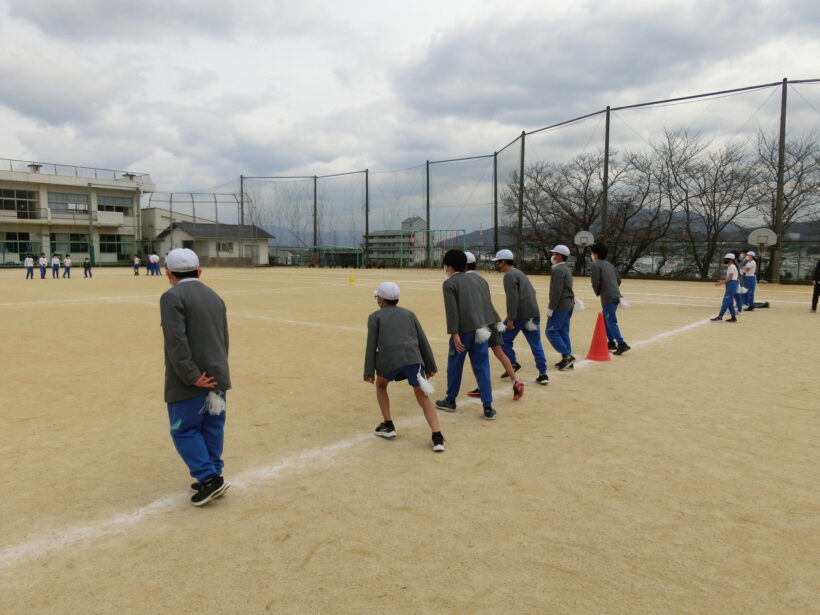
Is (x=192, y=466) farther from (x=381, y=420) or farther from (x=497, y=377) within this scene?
(x=497, y=377)

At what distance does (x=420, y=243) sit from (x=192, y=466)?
4035cm

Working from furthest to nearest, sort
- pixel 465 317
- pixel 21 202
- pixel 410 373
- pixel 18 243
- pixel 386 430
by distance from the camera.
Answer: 1. pixel 21 202
2. pixel 18 243
3. pixel 465 317
4. pixel 386 430
5. pixel 410 373

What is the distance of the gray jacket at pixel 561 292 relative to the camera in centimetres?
714

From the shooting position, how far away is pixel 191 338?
3506 mm

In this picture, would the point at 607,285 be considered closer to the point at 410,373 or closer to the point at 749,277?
the point at 410,373

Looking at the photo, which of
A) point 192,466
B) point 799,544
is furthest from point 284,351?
point 799,544

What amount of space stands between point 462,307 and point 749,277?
38.4 feet

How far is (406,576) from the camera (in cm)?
277

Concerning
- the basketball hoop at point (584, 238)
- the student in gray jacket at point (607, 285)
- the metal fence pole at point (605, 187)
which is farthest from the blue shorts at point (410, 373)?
the metal fence pole at point (605, 187)

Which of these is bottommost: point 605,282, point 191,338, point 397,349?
point 397,349

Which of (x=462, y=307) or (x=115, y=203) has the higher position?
(x=115, y=203)

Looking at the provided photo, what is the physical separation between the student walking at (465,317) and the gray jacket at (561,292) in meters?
2.17

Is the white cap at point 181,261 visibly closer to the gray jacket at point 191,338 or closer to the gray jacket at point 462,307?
the gray jacket at point 191,338

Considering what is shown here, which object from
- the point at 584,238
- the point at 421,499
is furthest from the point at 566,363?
the point at 584,238
